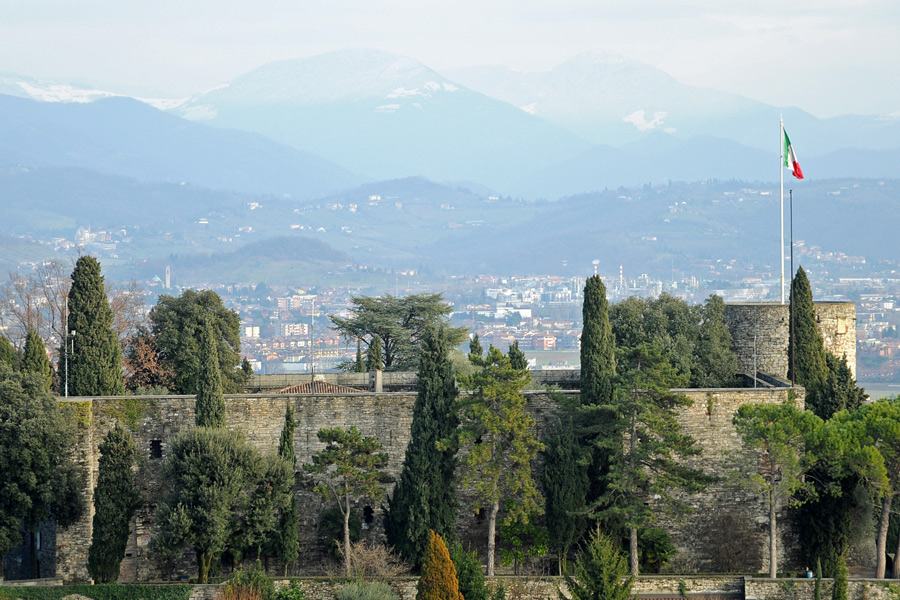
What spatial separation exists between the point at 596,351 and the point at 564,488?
3.70 m

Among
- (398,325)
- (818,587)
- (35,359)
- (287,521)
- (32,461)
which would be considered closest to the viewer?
(818,587)

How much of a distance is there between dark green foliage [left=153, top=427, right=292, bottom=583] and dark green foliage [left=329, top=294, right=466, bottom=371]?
63.4ft

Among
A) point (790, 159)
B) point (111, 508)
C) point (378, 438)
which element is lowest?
point (111, 508)

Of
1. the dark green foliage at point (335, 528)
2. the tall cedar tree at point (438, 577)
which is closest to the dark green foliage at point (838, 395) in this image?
the tall cedar tree at point (438, 577)

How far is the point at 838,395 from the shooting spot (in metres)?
34.4

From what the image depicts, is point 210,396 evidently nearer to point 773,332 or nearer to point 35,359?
point 35,359

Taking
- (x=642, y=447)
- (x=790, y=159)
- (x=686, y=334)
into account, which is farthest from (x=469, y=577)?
(x=790, y=159)

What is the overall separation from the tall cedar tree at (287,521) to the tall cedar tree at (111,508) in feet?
11.9

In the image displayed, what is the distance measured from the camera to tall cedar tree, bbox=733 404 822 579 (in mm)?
30172

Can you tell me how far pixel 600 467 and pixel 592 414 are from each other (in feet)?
4.46

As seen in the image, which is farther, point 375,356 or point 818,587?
point 375,356

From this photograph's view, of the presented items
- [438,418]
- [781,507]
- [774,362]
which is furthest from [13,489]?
[774,362]

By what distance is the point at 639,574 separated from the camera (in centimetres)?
3138

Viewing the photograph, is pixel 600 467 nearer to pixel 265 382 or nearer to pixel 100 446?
pixel 100 446
